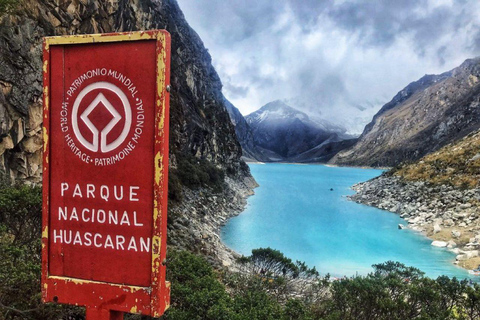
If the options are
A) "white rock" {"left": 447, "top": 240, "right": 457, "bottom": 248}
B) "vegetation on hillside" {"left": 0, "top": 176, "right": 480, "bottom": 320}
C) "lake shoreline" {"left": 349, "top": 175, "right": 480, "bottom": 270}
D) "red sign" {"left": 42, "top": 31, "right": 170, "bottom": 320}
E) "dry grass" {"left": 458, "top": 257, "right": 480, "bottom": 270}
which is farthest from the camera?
"white rock" {"left": 447, "top": 240, "right": 457, "bottom": 248}

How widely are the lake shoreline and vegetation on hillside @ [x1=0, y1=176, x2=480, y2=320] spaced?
12.3 metres

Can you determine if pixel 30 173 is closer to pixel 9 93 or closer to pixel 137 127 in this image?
pixel 9 93

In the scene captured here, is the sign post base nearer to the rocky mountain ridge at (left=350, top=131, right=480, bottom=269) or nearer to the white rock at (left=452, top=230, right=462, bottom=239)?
the rocky mountain ridge at (left=350, top=131, right=480, bottom=269)

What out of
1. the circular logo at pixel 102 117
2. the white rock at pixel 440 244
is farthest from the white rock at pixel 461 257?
the circular logo at pixel 102 117

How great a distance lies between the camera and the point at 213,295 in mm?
5555

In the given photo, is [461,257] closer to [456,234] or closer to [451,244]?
[451,244]

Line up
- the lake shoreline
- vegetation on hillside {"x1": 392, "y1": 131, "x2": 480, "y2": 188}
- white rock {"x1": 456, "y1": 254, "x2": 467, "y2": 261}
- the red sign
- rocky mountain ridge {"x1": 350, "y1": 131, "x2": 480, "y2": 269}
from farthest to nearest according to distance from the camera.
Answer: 1. vegetation on hillside {"x1": 392, "y1": 131, "x2": 480, "y2": 188}
2. rocky mountain ridge {"x1": 350, "y1": 131, "x2": 480, "y2": 269}
3. the lake shoreline
4. white rock {"x1": 456, "y1": 254, "x2": 467, "y2": 261}
5. the red sign

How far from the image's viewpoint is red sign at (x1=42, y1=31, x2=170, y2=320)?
2.44 meters

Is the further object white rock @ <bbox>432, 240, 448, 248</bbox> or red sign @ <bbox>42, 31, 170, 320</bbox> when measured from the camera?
white rock @ <bbox>432, 240, 448, 248</bbox>

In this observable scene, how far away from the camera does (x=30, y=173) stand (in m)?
13.4

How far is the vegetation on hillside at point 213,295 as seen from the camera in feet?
16.1

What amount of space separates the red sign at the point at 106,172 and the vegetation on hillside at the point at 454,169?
31361 millimetres

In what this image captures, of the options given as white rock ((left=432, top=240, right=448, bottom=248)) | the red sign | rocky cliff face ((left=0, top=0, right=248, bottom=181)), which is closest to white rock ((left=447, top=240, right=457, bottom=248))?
white rock ((left=432, top=240, right=448, bottom=248))

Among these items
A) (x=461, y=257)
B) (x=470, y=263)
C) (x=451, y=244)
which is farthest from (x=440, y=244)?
(x=470, y=263)
